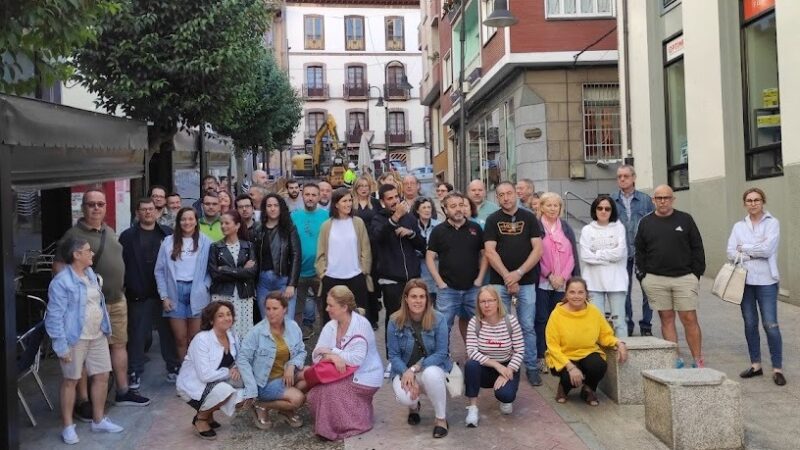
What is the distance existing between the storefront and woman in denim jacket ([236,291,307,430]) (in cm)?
162

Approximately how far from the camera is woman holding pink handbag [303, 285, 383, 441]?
571cm

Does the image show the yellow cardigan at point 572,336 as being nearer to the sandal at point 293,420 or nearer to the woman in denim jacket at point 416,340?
the woman in denim jacket at point 416,340

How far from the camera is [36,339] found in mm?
6062

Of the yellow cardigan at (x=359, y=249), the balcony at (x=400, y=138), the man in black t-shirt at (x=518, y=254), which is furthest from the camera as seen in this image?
the balcony at (x=400, y=138)

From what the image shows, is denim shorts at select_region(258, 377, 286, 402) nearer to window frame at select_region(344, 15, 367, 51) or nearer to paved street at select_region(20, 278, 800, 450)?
paved street at select_region(20, 278, 800, 450)

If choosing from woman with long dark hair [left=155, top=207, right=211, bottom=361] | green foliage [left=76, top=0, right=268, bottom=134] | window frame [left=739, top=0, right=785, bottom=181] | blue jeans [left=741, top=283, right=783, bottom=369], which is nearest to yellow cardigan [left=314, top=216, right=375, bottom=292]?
woman with long dark hair [left=155, top=207, right=211, bottom=361]

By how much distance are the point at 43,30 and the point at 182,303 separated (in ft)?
8.63

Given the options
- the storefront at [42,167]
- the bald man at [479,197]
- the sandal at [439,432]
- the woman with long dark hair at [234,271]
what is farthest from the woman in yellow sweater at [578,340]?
the storefront at [42,167]

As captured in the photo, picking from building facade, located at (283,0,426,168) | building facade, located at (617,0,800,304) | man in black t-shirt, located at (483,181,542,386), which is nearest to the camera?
man in black t-shirt, located at (483,181,542,386)

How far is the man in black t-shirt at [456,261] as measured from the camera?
6926 mm

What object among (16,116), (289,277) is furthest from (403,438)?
(16,116)

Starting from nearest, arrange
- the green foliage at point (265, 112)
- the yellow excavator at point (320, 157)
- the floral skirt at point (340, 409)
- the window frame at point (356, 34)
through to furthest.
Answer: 1. the floral skirt at point (340, 409)
2. the green foliage at point (265, 112)
3. the yellow excavator at point (320, 157)
4. the window frame at point (356, 34)

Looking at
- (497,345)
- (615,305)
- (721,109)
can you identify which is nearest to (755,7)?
(721,109)

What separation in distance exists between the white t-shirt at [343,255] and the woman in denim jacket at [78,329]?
2244 mm
